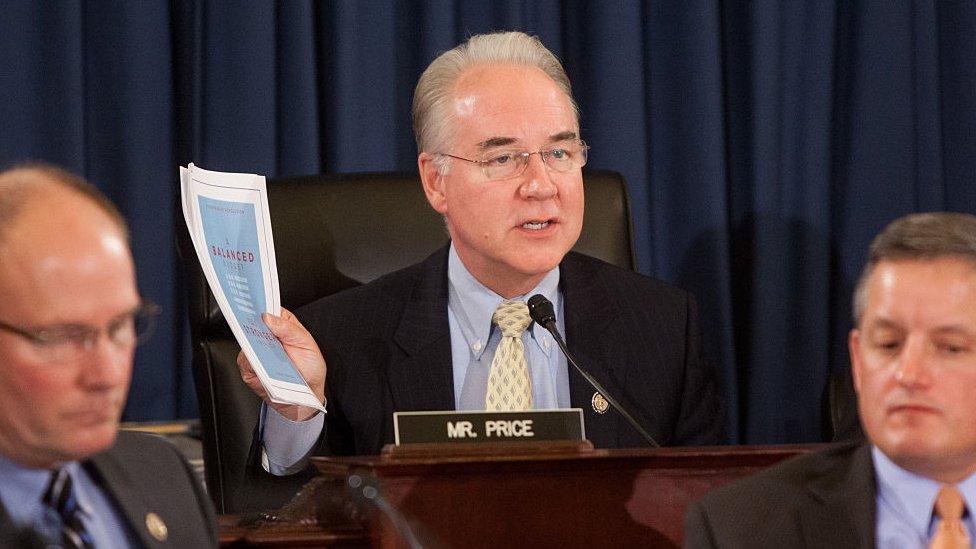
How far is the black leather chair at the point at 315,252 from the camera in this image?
2.71 metres

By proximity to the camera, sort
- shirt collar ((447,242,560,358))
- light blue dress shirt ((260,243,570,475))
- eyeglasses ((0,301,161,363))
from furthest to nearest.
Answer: shirt collar ((447,242,560,358))
light blue dress shirt ((260,243,570,475))
eyeglasses ((0,301,161,363))

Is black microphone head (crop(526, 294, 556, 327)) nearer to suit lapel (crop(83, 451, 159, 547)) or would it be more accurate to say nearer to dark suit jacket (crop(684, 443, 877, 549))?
dark suit jacket (crop(684, 443, 877, 549))

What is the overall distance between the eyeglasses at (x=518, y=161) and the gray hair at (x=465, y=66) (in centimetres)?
11

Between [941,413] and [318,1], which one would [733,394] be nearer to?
[318,1]

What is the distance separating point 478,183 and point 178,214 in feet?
2.05

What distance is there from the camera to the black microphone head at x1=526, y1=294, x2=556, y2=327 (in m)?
2.32

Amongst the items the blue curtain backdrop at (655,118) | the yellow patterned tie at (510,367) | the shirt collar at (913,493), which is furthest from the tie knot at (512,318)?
the shirt collar at (913,493)

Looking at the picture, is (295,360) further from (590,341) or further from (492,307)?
(590,341)

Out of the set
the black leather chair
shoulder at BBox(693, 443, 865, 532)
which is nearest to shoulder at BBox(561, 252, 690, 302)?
the black leather chair

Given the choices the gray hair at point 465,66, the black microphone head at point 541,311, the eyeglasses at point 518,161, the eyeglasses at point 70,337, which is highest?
the gray hair at point 465,66

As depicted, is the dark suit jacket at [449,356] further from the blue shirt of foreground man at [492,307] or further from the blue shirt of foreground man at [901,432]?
the blue shirt of foreground man at [901,432]

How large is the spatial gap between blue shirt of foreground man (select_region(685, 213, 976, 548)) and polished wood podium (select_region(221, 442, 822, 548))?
257 mm

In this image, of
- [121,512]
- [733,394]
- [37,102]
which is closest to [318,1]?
[37,102]

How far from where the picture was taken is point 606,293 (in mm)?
2783
